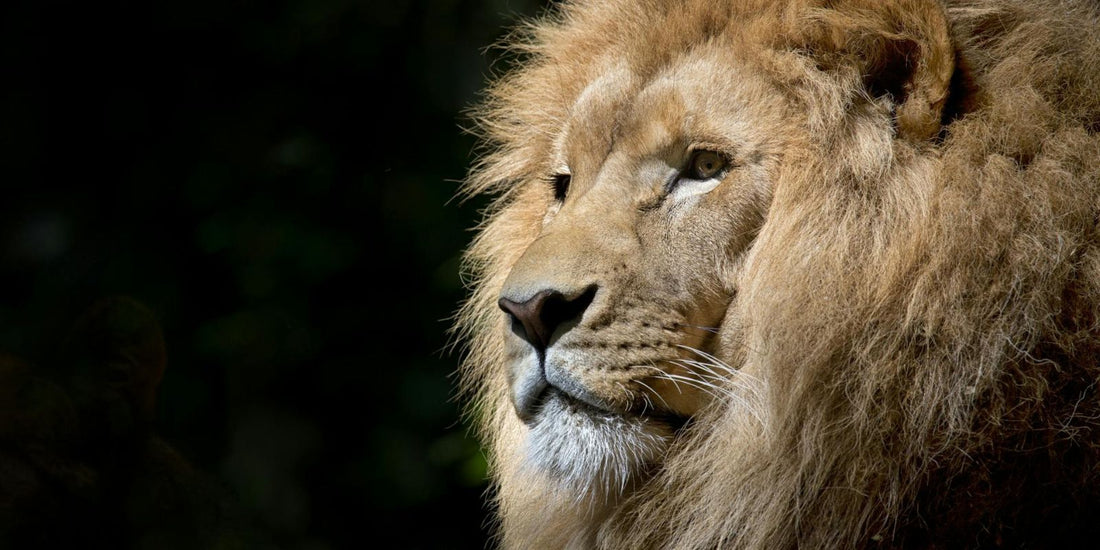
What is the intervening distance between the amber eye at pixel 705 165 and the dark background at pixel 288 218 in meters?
A: 1.17

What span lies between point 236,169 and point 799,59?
1920 millimetres

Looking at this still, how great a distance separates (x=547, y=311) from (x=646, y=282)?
0.17m

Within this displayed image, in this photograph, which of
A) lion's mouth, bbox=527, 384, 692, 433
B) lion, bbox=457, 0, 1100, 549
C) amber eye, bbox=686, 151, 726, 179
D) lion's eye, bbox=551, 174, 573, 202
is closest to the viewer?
lion, bbox=457, 0, 1100, 549

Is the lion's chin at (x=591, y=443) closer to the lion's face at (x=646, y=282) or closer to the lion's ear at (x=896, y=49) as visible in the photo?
the lion's face at (x=646, y=282)

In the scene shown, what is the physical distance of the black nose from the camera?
1791 mm

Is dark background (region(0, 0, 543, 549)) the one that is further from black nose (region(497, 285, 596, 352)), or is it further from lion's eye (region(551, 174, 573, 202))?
black nose (region(497, 285, 596, 352))

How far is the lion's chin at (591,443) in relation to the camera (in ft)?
6.04

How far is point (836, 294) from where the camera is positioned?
1808 millimetres

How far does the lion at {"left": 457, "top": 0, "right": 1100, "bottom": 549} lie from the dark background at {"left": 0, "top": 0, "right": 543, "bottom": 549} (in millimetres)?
1222

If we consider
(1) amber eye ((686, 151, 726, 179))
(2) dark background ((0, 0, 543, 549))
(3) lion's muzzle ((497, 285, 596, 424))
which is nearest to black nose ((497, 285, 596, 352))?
(3) lion's muzzle ((497, 285, 596, 424))

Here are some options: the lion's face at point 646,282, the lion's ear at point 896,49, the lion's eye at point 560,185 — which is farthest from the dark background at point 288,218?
the lion's ear at point 896,49

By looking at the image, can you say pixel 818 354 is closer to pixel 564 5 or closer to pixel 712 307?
pixel 712 307

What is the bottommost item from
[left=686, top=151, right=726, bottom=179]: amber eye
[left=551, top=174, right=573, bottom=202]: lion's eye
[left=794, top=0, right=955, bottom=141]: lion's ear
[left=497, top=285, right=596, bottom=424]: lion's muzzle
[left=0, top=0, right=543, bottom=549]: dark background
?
[left=0, top=0, right=543, bottom=549]: dark background

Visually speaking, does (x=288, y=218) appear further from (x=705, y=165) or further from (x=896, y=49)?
(x=896, y=49)
